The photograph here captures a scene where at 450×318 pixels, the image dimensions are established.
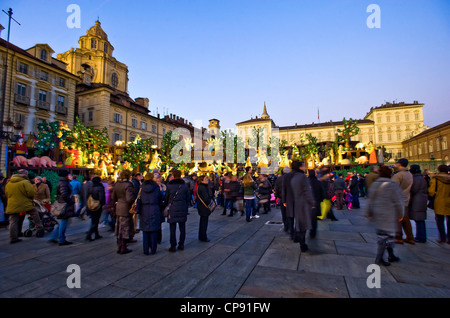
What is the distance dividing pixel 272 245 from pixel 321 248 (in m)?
1.13

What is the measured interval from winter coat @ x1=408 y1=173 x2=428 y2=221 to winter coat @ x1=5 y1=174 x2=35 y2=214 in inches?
396

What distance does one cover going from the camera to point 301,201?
17.0 feet

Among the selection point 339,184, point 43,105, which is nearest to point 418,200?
point 339,184

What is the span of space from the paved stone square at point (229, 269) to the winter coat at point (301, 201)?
646 millimetres

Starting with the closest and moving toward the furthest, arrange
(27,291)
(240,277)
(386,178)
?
(27,291) < (240,277) < (386,178)

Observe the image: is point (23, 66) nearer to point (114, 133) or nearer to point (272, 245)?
point (114, 133)

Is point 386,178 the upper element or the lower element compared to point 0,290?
upper

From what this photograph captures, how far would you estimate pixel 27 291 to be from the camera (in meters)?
3.46

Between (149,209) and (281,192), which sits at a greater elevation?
(281,192)

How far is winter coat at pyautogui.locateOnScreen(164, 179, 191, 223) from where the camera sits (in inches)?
215

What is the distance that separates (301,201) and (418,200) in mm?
3033

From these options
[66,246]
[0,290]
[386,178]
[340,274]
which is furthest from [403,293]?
[66,246]

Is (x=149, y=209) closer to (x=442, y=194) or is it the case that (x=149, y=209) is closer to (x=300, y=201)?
(x=300, y=201)
